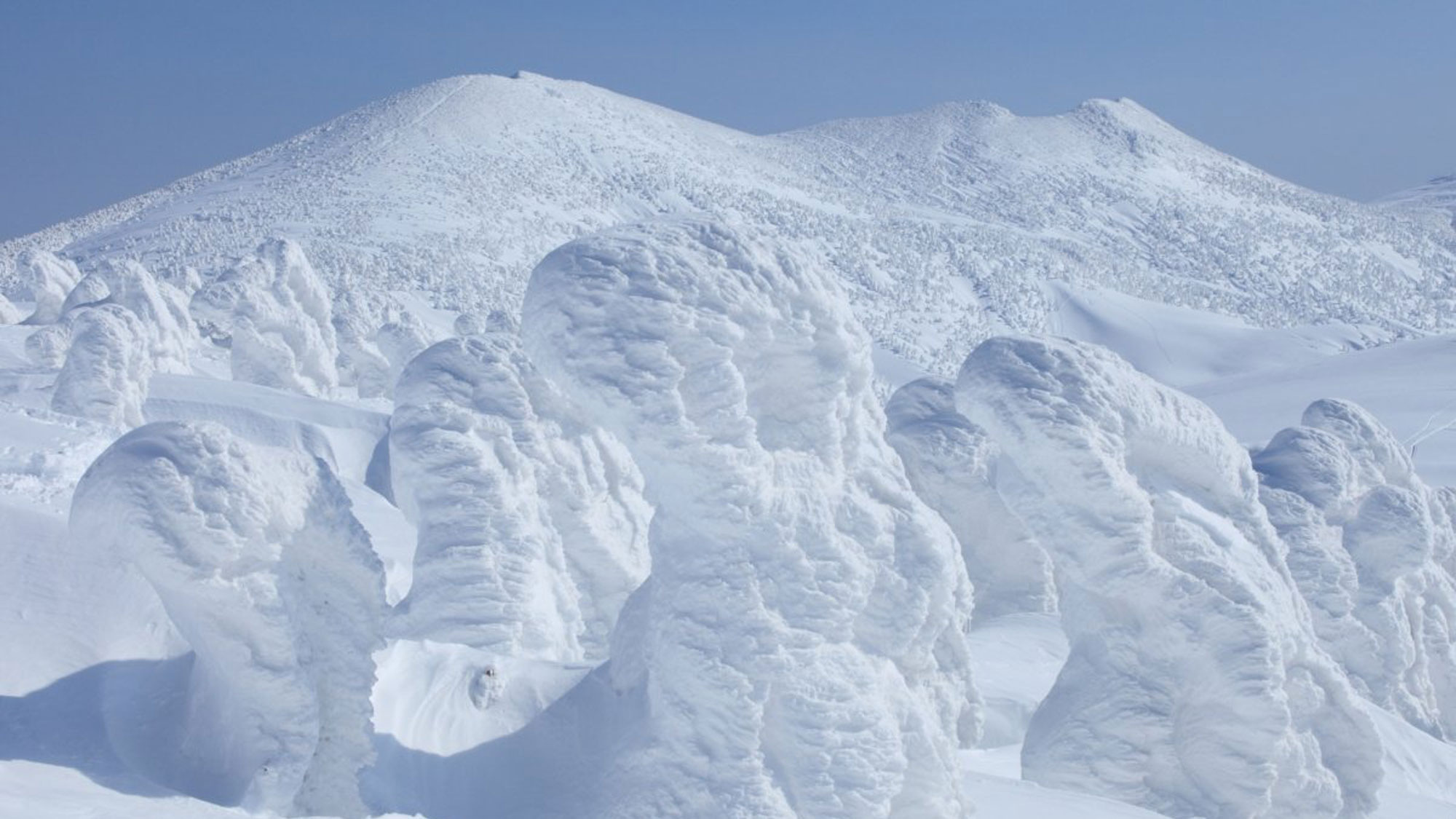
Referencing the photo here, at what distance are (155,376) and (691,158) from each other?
9219cm

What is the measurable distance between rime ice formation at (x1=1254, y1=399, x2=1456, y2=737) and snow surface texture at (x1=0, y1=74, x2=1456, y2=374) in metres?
44.2

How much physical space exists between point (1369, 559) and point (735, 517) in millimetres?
12237

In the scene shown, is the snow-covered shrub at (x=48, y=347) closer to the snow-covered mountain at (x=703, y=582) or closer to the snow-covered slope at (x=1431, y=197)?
the snow-covered mountain at (x=703, y=582)

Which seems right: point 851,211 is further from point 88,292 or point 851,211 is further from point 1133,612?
point 1133,612

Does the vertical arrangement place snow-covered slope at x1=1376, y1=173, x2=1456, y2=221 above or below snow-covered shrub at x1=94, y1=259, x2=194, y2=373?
above

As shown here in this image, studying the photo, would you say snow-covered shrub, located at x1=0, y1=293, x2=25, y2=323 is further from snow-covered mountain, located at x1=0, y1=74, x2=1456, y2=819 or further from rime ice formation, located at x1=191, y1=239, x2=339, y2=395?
snow-covered mountain, located at x1=0, y1=74, x2=1456, y2=819

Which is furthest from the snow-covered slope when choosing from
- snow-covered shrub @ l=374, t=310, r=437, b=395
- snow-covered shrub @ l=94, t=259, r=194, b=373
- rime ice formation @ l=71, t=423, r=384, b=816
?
rime ice formation @ l=71, t=423, r=384, b=816

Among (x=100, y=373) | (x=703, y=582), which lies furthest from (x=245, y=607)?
(x=100, y=373)

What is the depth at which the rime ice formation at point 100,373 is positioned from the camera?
1897 cm

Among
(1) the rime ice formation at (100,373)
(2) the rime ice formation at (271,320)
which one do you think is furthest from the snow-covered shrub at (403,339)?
(1) the rime ice formation at (100,373)

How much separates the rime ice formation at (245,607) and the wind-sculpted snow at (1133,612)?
5.42 m

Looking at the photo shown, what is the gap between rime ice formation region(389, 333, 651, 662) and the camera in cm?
1169

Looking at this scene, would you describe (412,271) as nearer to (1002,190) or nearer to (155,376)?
(155,376)

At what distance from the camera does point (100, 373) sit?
19062 mm
